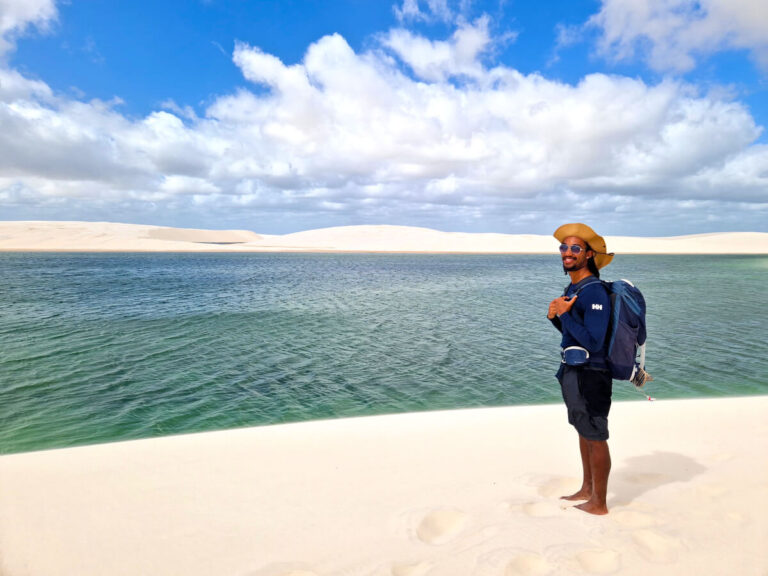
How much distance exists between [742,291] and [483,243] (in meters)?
122

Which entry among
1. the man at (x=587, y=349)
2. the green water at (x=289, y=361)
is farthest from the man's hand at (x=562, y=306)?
the green water at (x=289, y=361)

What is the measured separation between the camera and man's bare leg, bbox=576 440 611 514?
3766 millimetres

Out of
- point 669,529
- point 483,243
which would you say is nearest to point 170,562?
point 669,529

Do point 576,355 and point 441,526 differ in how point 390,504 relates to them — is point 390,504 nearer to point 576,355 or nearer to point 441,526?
point 441,526

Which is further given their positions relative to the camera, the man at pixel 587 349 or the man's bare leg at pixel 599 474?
the man's bare leg at pixel 599 474

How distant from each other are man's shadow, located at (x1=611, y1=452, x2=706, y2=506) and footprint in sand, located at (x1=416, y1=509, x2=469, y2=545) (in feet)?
4.57

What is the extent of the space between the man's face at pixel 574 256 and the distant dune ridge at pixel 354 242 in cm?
13061

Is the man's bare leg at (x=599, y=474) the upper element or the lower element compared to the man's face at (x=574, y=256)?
lower

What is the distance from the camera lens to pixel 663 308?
2298 centimetres

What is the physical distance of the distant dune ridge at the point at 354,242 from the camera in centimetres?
12294

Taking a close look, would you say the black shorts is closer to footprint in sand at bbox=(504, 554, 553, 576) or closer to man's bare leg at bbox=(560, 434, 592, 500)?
man's bare leg at bbox=(560, 434, 592, 500)

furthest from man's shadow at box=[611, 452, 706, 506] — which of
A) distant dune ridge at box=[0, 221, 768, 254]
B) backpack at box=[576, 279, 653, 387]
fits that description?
distant dune ridge at box=[0, 221, 768, 254]

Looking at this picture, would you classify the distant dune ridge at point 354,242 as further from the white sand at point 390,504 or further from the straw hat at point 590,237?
the straw hat at point 590,237

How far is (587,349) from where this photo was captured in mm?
3639
